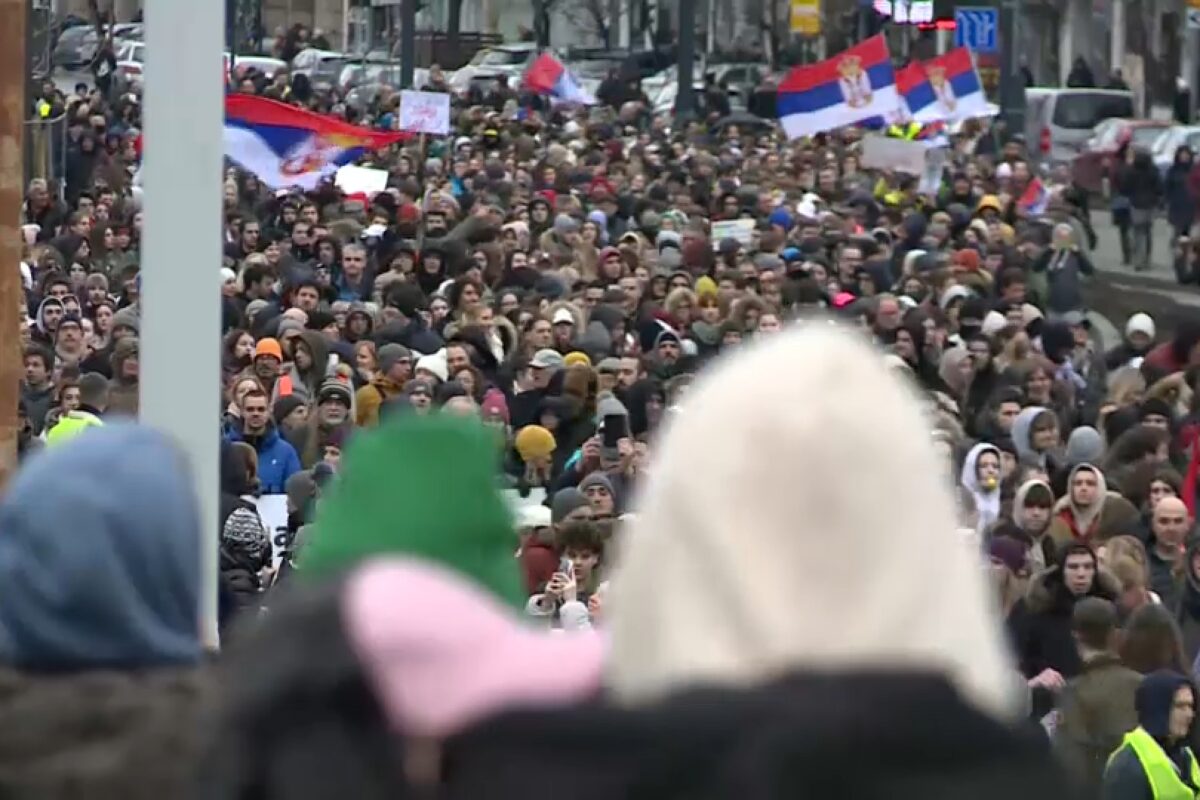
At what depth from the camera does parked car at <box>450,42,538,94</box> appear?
175ft

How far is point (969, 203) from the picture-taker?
30.0m

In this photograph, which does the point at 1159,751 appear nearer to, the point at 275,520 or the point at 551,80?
the point at 275,520

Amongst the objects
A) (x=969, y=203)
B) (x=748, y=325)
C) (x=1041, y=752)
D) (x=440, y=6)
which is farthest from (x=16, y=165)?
(x=440, y=6)

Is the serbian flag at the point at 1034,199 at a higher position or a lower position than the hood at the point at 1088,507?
lower

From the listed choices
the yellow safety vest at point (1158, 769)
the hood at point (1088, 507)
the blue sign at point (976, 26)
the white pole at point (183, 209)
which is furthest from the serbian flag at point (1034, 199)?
the white pole at point (183, 209)

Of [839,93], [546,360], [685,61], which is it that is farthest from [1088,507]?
[685,61]

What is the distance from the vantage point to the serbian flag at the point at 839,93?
31609 mm

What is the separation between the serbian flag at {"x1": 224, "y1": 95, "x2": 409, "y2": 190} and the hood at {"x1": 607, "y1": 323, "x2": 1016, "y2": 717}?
15293mm

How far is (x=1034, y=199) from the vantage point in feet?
101

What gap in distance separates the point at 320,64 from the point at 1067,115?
55.7 ft

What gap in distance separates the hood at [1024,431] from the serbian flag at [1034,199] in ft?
51.0

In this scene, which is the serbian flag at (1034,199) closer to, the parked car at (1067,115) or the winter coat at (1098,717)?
the parked car at (1067,115)

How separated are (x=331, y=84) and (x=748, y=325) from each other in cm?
3663

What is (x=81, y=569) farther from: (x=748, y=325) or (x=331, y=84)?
(x=331, y=84)
